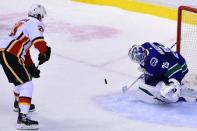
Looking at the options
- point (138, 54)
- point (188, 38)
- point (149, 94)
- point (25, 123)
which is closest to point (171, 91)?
point (149, 94)

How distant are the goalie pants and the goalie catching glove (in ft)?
2.60

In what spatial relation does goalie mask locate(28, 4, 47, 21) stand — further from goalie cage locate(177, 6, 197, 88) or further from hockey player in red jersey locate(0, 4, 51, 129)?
goalie cage locate(177, 6, 197, 88)

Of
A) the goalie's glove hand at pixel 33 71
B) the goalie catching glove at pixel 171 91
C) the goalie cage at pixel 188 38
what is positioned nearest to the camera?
the goalie's glove hand at pixel 33 71

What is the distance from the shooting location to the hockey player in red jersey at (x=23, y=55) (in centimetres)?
322

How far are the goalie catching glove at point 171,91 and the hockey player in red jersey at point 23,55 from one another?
29.1 inches

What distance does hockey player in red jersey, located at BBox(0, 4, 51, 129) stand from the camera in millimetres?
3220

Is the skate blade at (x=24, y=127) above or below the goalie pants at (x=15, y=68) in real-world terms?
below

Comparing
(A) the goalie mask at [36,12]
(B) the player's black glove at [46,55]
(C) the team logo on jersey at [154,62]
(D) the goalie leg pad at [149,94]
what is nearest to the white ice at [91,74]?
(D) the goalie leg pad at [149,94]

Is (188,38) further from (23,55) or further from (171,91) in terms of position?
(23,55)

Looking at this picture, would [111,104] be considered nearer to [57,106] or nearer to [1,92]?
[57,106]

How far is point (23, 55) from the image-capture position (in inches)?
132

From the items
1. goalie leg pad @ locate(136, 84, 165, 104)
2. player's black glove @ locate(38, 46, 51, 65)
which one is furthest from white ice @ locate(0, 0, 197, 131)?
player's black glove @ locate(38, 46, 51, 65)

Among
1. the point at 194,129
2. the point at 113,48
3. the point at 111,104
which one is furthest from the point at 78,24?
the point at 194,129

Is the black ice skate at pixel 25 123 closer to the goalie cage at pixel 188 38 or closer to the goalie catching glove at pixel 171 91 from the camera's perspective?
the goalie catching glove at pixel 171 91
